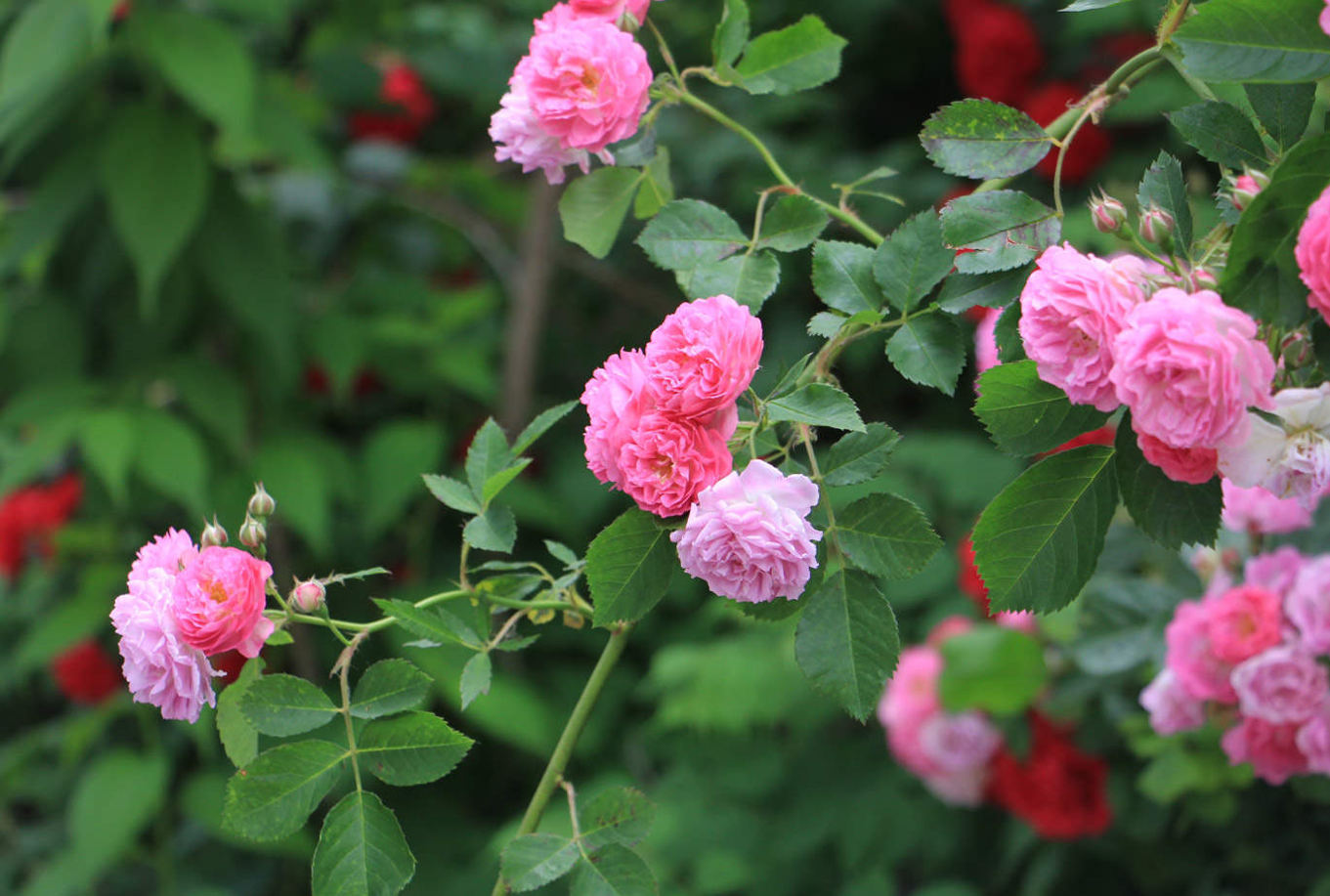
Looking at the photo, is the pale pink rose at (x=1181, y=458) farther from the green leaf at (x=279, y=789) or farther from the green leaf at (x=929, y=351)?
the green leaf at (x=279, y=789)

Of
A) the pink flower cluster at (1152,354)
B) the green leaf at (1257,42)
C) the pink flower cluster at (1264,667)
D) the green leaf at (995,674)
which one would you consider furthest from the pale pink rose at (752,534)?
the green leaf at (995,674)

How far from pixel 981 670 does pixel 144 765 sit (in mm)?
1140

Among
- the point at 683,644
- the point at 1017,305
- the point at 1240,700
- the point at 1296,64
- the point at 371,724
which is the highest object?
the point at 1296,64

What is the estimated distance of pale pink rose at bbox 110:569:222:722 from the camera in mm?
499

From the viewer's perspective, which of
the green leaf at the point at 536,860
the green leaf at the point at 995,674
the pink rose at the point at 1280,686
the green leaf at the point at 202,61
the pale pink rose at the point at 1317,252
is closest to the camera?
the pale pink rose at the point at 1317,252

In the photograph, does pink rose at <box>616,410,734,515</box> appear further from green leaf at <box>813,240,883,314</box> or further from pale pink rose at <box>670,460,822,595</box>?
green leaf at <box>813,240,883,314</box>

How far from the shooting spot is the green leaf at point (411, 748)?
52 centimetres

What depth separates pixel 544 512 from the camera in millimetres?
1825

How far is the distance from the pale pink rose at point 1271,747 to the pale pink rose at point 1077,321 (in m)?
0.48

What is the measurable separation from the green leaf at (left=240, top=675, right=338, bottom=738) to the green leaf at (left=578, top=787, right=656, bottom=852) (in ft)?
0.42

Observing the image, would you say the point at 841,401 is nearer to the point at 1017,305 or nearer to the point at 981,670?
the point at 1017,305

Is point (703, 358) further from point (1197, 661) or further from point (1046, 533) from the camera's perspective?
point (1197, 661)

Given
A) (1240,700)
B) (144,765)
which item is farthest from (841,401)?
(144,765)

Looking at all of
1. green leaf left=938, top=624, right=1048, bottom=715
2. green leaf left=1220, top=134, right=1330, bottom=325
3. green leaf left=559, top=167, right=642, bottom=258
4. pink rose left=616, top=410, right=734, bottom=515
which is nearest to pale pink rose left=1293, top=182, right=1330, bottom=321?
green leaf left=1220, top=134, right=1330, bottom=325
